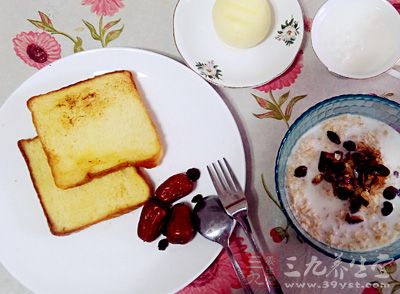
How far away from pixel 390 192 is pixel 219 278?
448mm

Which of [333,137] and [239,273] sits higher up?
[333,137]

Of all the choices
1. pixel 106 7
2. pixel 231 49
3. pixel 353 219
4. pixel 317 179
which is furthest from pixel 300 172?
pixel 106 7

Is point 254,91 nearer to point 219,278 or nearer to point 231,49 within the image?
point 231,49

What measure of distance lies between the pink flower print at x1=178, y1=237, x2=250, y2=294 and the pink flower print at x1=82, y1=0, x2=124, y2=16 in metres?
0.73

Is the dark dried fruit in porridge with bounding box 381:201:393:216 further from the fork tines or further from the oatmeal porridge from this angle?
the fork tines

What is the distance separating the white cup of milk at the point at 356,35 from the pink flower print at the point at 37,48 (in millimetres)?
702

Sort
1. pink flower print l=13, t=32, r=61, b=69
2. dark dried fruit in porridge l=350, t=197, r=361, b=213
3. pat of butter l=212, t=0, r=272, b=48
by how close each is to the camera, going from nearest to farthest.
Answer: dark dried fruit in porridge l=350, t=197, r=361, b=213 → pat of butter l=212, t=0, r=272, b=48 → pink flower print l=13, t=32, r=61, b=69

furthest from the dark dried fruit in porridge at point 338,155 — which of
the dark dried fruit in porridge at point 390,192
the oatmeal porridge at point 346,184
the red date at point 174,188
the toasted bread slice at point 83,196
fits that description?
the toasted bread slice at point 83,196

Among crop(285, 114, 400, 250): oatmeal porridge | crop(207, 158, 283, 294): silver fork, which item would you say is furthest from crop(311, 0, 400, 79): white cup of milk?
crop(207, 158, 283, 294): silver fork

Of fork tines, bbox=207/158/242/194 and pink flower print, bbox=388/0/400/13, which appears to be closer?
fork tines, bbox=207/158/242/194

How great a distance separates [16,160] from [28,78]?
0.72 feet

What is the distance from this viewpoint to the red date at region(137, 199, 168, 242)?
3.74 ft

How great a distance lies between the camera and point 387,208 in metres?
1.12

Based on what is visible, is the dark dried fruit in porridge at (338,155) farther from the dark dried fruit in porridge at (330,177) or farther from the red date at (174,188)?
the red date at (174,188)
